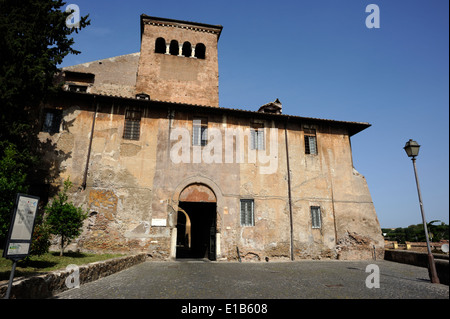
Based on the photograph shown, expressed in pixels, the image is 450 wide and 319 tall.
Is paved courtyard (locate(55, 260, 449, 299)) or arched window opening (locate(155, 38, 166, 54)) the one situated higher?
arched window opening (locate(155, 38, 166, 54))

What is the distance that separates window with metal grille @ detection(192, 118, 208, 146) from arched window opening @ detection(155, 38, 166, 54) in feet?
30.2

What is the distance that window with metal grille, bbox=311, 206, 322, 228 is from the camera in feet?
47.0

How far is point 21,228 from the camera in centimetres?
445

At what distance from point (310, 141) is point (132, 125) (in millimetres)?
10363

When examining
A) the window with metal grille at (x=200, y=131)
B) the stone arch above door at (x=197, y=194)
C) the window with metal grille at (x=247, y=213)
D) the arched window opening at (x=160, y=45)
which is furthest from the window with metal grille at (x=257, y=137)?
the arched window opening at (x=160, y=45)

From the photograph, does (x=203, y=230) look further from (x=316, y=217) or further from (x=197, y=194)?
(x=316, y=217)

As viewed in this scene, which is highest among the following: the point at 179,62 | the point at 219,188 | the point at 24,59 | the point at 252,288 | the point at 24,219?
the point at 179,62

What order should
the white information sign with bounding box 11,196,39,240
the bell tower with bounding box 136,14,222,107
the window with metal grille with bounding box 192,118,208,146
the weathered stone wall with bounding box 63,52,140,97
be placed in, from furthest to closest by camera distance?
the weathered stone wall with bounding box 63,52,140,97 → the bell tower with bounding box 136,14,222,107 → the window with metal grille with bounding box 192,118,208,146 → the white information sign with bounding box 11,196,39,240

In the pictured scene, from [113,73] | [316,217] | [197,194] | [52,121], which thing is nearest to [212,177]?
[197,194]

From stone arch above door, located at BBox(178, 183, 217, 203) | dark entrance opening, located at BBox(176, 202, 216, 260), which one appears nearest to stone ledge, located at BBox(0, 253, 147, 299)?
stone arch above door, located at BBox(178, 183, 217, 203)

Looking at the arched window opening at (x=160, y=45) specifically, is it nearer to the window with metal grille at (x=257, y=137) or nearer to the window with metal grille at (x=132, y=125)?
the window with metal grille at (x=132, y=125)

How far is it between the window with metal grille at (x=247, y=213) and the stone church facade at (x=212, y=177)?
0.17ft

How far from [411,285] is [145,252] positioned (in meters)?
10.2

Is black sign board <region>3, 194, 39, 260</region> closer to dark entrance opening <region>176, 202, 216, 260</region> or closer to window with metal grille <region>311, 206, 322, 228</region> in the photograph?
dark entrance opening <region>176, 202, 216, 260</region>
